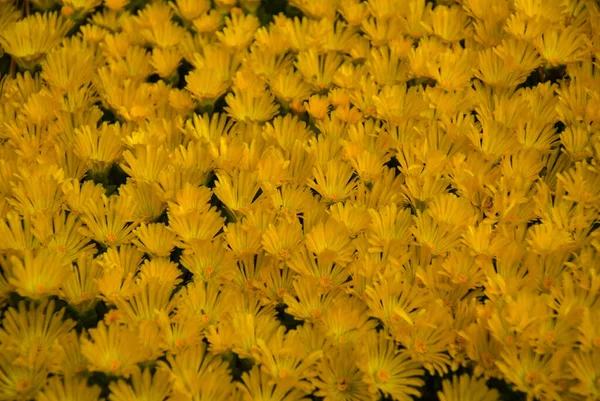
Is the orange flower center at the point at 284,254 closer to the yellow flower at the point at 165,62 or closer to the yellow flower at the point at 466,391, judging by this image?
the yellow flower at the point at 466,391

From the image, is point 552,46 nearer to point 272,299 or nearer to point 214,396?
point 272,299

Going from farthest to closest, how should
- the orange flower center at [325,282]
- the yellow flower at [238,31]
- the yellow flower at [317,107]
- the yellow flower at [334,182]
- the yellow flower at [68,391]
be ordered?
the yellow flower at [238,31]
the yellow flower at [317,107]
the yellow flower at [334,182]
the orange flower center at [325,282]
the yellow flower at [68,391]

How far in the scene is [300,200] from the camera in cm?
95

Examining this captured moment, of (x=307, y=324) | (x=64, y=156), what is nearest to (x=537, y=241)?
(x=307, y=324)

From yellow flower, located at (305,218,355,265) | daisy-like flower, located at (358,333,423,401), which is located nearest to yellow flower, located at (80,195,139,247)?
yellow flower, located at (305,218,355,265)

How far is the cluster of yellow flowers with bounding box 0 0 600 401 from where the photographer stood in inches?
30.6

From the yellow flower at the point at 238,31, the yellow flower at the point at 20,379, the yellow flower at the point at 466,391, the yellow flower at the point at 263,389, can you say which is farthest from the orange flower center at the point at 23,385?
the yellow flower at the point at 238,31

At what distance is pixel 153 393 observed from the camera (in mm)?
753

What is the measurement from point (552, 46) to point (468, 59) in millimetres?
132

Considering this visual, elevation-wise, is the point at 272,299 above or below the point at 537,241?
below

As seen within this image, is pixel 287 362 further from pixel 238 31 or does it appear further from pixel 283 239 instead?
pixel 238 31

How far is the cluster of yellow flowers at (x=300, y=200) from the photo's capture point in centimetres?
78

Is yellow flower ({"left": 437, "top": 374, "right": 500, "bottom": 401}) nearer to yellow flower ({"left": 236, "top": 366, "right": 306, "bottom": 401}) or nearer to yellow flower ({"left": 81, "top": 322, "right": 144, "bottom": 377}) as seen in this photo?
yellow flower ({"left": 236, "top": 366, "right": 306, "bottom": 401})

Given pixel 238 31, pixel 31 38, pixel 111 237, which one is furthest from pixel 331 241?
pixel 31 38
